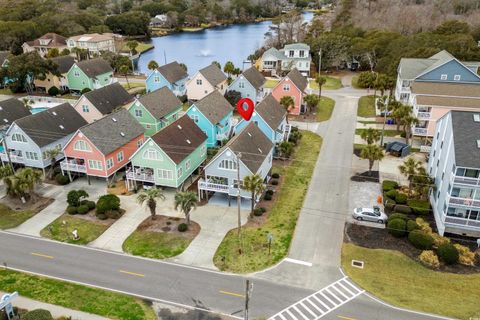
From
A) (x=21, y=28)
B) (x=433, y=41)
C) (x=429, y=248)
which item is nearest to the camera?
(x=429, y=248)

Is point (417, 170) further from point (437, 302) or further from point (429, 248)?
point (437, 302)

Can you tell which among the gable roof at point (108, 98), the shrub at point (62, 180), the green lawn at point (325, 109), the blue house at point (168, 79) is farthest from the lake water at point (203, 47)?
the shrub at point (62, 180)

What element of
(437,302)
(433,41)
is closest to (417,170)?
(437,302)

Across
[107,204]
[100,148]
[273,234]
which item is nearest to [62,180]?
[100,148]

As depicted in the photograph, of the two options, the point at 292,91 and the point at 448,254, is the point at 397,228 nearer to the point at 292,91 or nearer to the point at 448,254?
the point at 448,254

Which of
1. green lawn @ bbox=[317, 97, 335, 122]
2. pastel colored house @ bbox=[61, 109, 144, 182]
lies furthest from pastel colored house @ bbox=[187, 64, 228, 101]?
pastel colored house @ bbox=[61, 109, 144, 182]

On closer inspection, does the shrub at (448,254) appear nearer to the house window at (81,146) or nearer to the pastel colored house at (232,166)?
the pastel colored house at (232,166)

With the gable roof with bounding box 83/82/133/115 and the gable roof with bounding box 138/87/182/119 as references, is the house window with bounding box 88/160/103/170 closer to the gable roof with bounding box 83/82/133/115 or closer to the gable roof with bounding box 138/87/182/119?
the gable roof with bounding box 138/87/182/119
